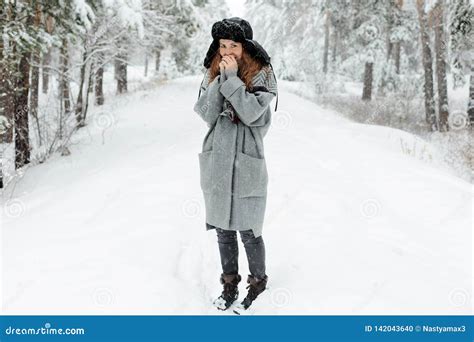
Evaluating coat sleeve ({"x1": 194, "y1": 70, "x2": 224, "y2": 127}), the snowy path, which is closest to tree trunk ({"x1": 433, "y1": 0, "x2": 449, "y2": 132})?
the snowy path

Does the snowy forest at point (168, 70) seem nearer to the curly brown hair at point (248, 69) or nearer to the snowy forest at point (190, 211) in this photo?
the snowy forest at point (190, 211)

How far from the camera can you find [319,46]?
118ft

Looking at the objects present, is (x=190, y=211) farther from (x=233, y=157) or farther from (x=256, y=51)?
(x=256, y=51)

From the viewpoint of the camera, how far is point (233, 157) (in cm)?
300

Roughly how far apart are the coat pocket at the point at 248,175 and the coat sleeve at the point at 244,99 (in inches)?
10.3

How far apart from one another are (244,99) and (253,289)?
1470 millimetres

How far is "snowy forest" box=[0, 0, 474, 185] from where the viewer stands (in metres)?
8.57

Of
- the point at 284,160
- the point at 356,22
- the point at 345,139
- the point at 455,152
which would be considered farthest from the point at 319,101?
the point at 284,160

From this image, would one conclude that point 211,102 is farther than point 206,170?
No

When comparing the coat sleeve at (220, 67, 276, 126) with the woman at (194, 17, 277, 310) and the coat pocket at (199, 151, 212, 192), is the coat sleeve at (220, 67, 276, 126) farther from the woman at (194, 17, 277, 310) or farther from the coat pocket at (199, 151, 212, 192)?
the coat pocket at (199, 151, 212, 192)

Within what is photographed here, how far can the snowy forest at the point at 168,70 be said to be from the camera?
8.57 metres

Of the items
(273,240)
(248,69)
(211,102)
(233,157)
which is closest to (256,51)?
(248,69)

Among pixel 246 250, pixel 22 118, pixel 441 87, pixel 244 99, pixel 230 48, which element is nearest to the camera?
pixel 244 99
